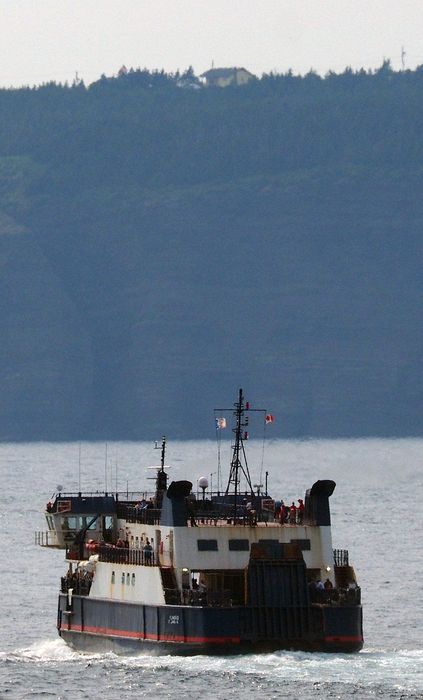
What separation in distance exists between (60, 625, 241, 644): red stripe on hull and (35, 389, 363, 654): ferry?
3cm

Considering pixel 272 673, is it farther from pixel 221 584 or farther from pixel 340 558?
pixel 340 558

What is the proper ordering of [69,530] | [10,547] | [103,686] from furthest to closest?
[10,547] < [69,530] < [103,686]

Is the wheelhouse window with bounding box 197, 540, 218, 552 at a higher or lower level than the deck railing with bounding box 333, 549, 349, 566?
higher

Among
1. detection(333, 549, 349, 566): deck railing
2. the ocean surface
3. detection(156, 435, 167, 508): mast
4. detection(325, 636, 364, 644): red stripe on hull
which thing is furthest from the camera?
detection(156, 435, 167, 508): mast

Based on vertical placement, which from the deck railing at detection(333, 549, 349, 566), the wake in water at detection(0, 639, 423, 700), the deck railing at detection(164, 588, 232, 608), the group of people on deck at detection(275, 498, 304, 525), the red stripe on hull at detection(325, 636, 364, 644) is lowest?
the wake in water at detection(0, 639, 423, 700)

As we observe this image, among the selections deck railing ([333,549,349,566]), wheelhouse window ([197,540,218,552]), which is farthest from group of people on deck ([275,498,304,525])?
wheelhouse window ([197,540,218,552])

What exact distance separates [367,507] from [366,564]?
165 feet

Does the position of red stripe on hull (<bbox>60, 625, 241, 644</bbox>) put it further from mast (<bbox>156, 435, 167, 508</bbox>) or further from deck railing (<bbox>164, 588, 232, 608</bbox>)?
mast (<bbox>156, 435, 167, 508</bbox>)

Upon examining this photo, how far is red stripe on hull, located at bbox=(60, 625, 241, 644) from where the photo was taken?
7425cm

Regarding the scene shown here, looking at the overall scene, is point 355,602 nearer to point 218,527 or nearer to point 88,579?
point 218,527

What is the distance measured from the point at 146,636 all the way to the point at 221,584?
2906 millimetres

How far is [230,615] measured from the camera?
244ft

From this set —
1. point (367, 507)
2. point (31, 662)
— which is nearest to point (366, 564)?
point (31, 662)

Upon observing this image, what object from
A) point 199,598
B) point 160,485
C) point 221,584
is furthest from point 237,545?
point 160,485
